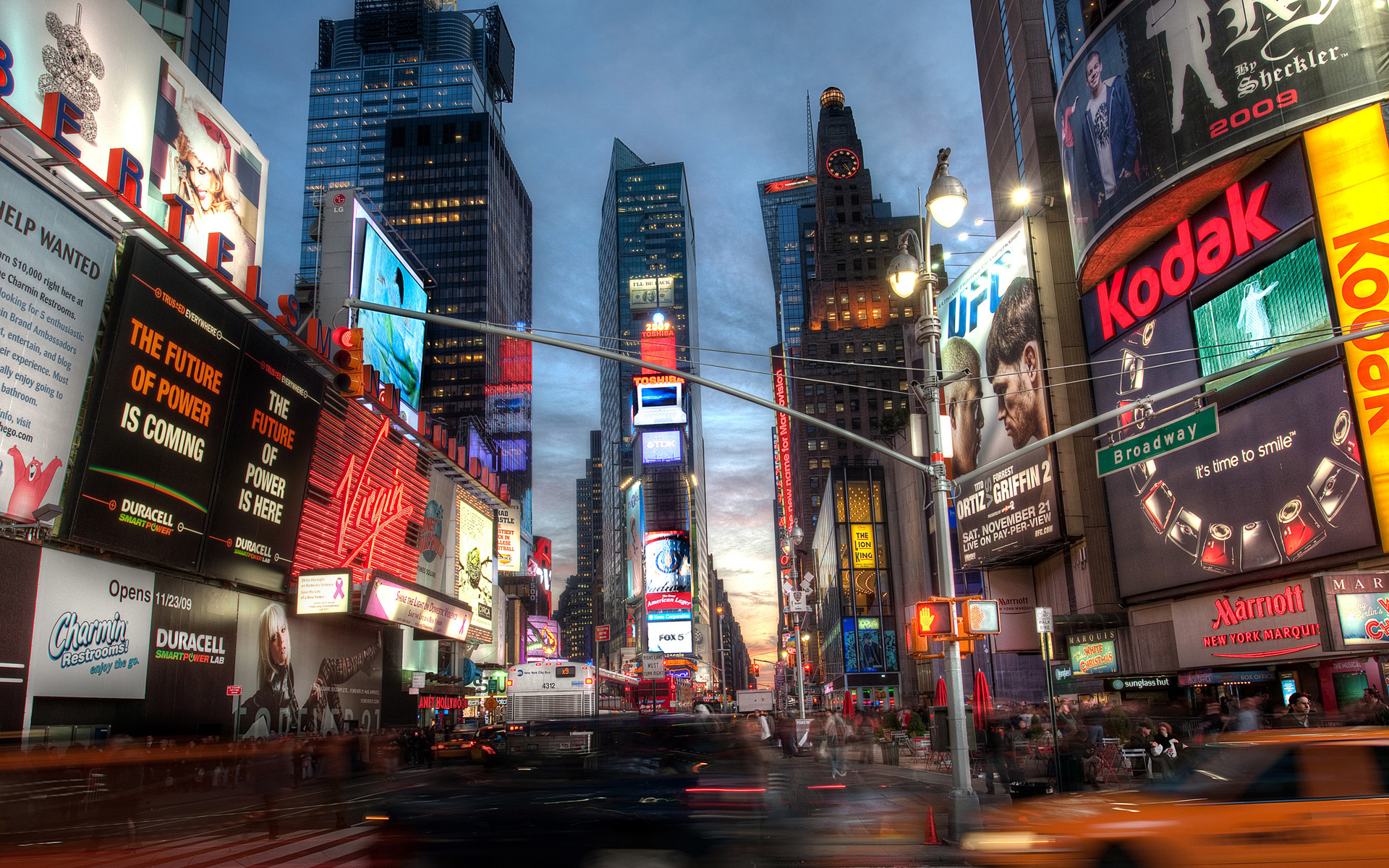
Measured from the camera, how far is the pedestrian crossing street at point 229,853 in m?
8.27

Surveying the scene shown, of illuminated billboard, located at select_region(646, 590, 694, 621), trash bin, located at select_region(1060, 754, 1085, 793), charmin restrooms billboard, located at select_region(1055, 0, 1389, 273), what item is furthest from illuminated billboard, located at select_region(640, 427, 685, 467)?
trash bin, located at select_region(1060, 754, 1085, 793)

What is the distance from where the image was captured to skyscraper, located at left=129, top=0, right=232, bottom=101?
48.2m

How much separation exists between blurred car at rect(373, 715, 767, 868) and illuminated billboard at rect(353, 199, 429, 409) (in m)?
39.5

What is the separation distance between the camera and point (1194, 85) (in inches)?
963

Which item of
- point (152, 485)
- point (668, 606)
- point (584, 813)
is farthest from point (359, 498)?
point (668, 606)

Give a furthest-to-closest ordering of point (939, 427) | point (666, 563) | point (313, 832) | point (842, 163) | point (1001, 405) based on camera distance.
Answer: point (842, 163), point (666, 563), point (1001, 405), point (313, 832), point (939, 427)

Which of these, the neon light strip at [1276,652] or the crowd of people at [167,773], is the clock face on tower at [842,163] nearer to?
the neon light strip at [1276,652]

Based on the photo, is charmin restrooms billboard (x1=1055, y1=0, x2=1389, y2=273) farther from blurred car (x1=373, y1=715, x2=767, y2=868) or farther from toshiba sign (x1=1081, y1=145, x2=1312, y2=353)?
blurred car (x1=373, y1=715, x2=767, y2=868)

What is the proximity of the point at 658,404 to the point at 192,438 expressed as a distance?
4369 inches

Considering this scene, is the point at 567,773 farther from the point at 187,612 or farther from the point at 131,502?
the point at 187,612

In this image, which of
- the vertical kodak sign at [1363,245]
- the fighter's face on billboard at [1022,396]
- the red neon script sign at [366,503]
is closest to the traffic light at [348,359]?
the vertical kodak sign at [1363,245]

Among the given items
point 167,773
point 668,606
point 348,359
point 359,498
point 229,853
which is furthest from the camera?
point 668,606

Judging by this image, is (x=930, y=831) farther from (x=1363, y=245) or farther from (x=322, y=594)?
(x=322, y=594)

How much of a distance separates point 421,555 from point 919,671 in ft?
115
